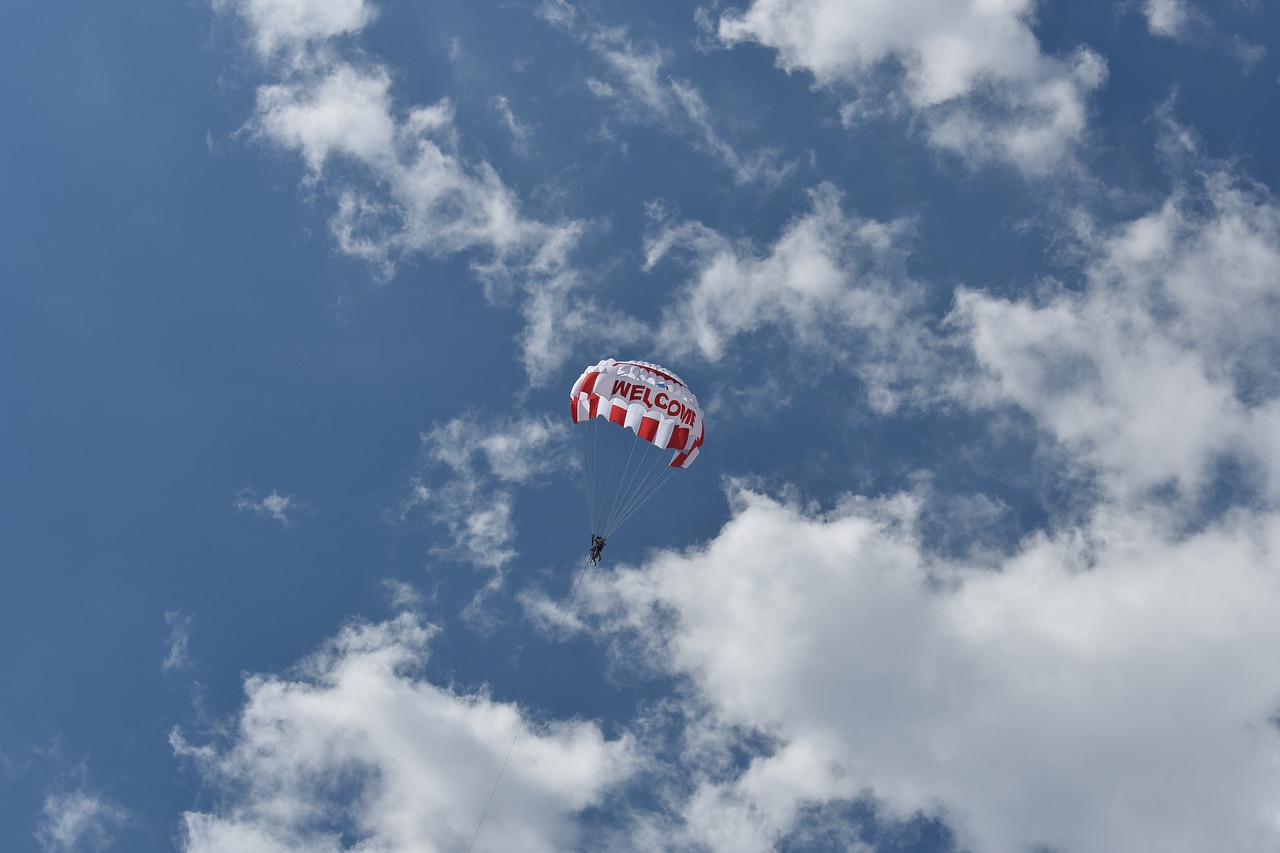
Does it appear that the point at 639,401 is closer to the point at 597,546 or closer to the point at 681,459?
the point at 681,459

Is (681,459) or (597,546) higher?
(681,459)

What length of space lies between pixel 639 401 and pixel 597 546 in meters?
9.58

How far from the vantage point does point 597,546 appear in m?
56.4

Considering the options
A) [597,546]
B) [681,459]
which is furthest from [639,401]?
[597,546]

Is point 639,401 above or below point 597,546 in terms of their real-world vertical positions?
above

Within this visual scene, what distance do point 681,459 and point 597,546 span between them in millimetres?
8195

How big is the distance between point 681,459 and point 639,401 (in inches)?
224

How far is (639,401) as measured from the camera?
56.0 m

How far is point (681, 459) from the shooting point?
59.2m
